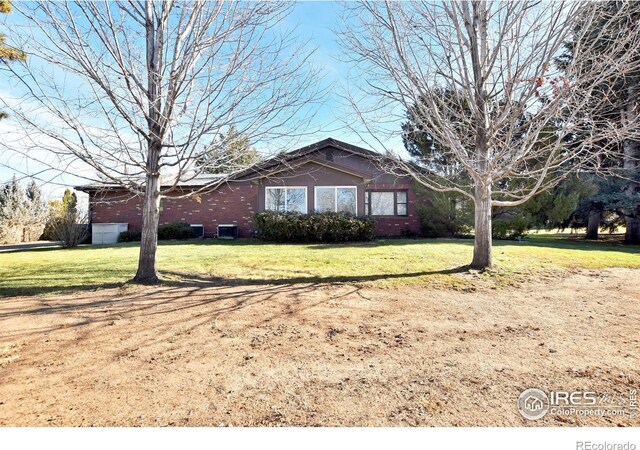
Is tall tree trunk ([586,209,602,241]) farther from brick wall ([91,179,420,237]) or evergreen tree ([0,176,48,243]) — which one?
evergreen tree ([0,176,48,243])

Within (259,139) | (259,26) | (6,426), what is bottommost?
(6,426)

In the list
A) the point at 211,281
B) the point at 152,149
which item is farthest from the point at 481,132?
the point at 152,149

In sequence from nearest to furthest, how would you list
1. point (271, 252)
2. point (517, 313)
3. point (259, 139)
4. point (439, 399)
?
point (439, 399), point (517, 313), point (259, 139), point (271, 252)

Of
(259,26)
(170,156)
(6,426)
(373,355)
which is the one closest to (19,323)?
(6,426)

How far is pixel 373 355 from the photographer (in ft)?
10.4

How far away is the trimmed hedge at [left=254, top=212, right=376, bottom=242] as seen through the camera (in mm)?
13617

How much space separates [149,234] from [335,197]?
10.8 m

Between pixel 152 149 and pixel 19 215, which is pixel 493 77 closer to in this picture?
pixel 152 149

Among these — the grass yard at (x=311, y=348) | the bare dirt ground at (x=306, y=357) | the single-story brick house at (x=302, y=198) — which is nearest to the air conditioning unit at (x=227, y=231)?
the single-story brick house at (x=302, y=198)

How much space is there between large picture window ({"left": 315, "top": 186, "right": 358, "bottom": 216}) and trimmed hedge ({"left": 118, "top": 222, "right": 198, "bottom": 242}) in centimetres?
654

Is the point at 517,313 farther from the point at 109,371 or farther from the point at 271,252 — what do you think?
the point at 271,252

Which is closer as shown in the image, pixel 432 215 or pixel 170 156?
pixel 170 156

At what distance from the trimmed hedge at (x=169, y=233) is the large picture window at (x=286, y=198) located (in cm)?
409

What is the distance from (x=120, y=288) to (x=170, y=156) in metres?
2.54
